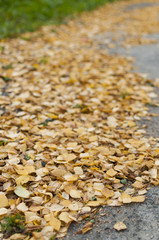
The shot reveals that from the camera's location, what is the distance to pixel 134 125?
9.44 feet

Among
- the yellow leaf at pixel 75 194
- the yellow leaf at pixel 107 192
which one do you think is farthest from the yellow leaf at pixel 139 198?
the yellow leaf at pixel 75 194

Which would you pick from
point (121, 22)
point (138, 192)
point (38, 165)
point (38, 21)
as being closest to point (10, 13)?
point (38, 21)

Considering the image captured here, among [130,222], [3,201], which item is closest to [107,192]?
[130,222]

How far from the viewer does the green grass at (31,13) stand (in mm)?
5773

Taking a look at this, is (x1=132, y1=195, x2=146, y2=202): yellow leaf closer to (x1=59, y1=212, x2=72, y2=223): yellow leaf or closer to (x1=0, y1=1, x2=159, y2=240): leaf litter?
(x1=0, y1=1, x2=159, y2=240): leaf litter

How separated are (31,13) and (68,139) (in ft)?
17.3

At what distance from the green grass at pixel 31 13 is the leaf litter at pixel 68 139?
117 centimetres

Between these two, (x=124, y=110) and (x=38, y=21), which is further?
(x=38, y=21)

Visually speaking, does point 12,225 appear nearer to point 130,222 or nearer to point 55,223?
point 55,223

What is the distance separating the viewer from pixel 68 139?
2.56 m

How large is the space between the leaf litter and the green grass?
3.85 ft

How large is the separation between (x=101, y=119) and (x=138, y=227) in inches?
54.5

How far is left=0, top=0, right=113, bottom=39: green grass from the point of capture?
5.77m

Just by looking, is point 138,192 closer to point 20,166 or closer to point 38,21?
point 20,166
